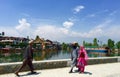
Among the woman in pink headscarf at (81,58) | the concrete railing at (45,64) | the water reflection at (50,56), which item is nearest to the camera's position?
the concrete railing at (45,64)

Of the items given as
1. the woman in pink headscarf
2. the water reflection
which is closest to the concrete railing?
the woman in pink headscarf

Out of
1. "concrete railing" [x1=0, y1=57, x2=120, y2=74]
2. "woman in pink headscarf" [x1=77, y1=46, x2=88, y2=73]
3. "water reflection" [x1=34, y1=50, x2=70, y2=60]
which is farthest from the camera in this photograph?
"water reflection" [x1=34, y1=50, x2=70, y2=60]

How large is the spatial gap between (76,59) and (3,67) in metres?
3.80

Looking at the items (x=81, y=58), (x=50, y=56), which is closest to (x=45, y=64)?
(x=81, y=58)

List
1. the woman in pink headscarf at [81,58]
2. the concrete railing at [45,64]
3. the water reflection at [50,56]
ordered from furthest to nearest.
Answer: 1. the water reflection at [50,56]
2. the woman in pink headscarf at [81,58]
3. the concrete railing at [45,64]

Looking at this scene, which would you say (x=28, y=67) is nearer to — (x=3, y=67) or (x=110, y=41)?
(x=3, y=67)

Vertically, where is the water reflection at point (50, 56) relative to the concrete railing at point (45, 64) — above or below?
below

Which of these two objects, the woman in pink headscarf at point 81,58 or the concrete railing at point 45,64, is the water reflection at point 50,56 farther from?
the woman in pink headscarf at point 81,58

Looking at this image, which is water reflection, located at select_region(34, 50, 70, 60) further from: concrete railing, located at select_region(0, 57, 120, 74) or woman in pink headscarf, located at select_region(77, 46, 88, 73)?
woman in pink headscarf, located at select_region(77, 46, 88, 73)

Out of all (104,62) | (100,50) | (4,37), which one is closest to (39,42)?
(4,37)

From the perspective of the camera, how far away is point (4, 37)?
128m

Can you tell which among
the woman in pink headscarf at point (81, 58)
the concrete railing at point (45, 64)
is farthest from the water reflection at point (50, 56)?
the woman in pink headscarf at point (81, 58)

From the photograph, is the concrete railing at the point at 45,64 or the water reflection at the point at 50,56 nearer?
the concrete railing at the point at 45,64

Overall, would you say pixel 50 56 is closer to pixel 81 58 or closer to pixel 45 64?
pixel 45 64
